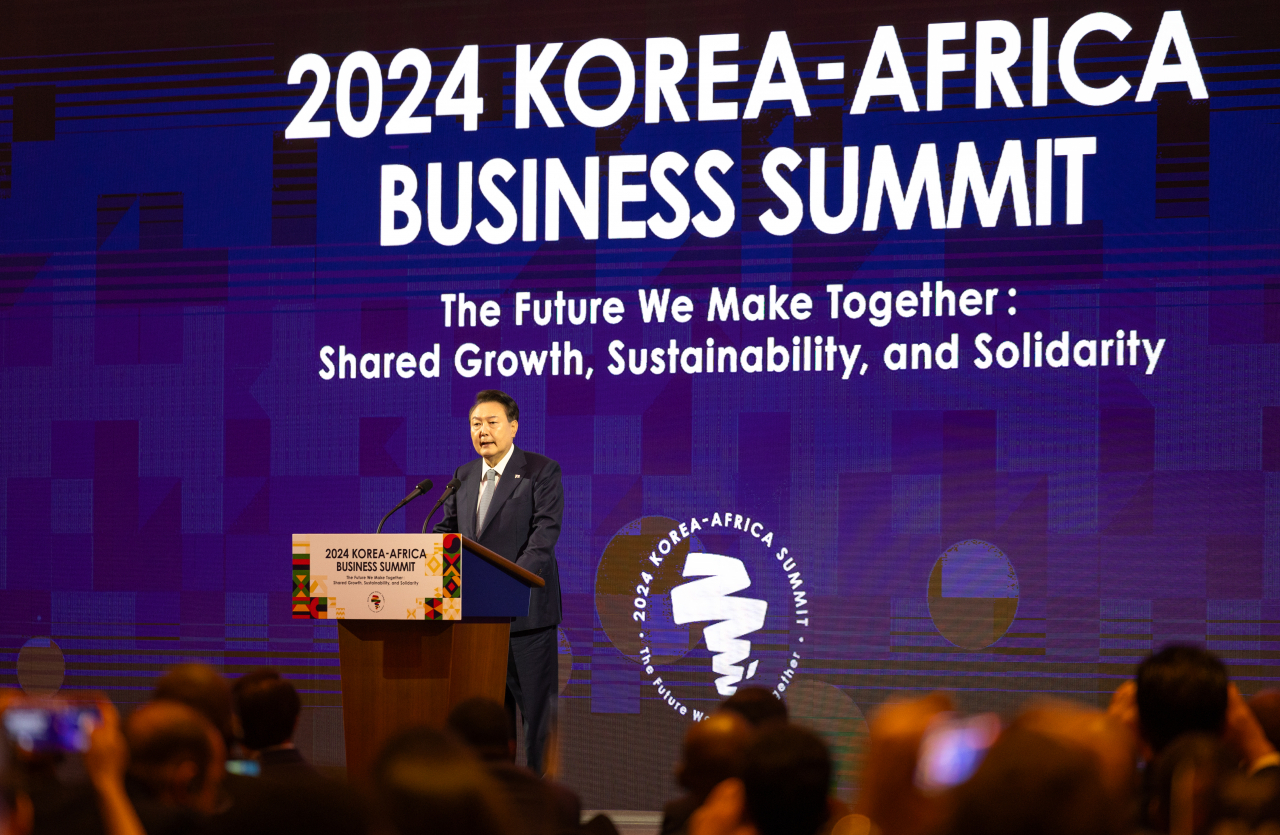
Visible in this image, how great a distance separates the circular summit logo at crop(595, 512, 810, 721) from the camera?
619 centimetres

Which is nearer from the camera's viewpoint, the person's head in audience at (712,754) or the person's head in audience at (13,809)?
the person's head in audience at (13,809)

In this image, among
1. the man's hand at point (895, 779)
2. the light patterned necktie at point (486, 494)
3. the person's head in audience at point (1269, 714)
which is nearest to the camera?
the man's hand at point (895, 779)

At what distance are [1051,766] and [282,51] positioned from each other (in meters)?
6.43

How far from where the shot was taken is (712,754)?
2.24m

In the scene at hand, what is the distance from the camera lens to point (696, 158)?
252 inches

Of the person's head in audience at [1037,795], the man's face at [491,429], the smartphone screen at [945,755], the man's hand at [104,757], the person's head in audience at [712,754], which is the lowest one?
the person's head in audience at [712,754]

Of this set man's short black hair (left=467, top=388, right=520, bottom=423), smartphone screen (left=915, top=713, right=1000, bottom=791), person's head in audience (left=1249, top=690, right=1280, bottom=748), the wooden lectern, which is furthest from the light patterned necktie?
smartphone screen (left=915, top=713, right=1000, bottom=791)

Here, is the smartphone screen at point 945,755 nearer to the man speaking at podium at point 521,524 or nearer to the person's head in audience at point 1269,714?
the person's head in audience at point 1269,714

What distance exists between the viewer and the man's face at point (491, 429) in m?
5.84

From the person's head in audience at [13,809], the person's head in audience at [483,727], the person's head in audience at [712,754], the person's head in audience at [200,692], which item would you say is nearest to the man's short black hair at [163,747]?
the person's head in audience at [13,809]

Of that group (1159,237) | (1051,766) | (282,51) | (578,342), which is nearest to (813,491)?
(578,342)

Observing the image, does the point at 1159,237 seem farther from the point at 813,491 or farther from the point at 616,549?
the point at 616,549

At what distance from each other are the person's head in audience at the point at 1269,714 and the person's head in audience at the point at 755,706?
942 millimetres

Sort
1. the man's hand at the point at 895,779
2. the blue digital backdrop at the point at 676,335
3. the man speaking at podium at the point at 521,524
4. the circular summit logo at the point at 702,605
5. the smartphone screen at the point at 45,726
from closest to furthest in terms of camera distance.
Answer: the man's hand at the point at 895,779 < the smartphone screen at the point at 45,726 < the man speaking at podium at the point at 521,524 < the blue digital backdrop at the point at 676,335 < the circular summit logo at the point at 702,605
